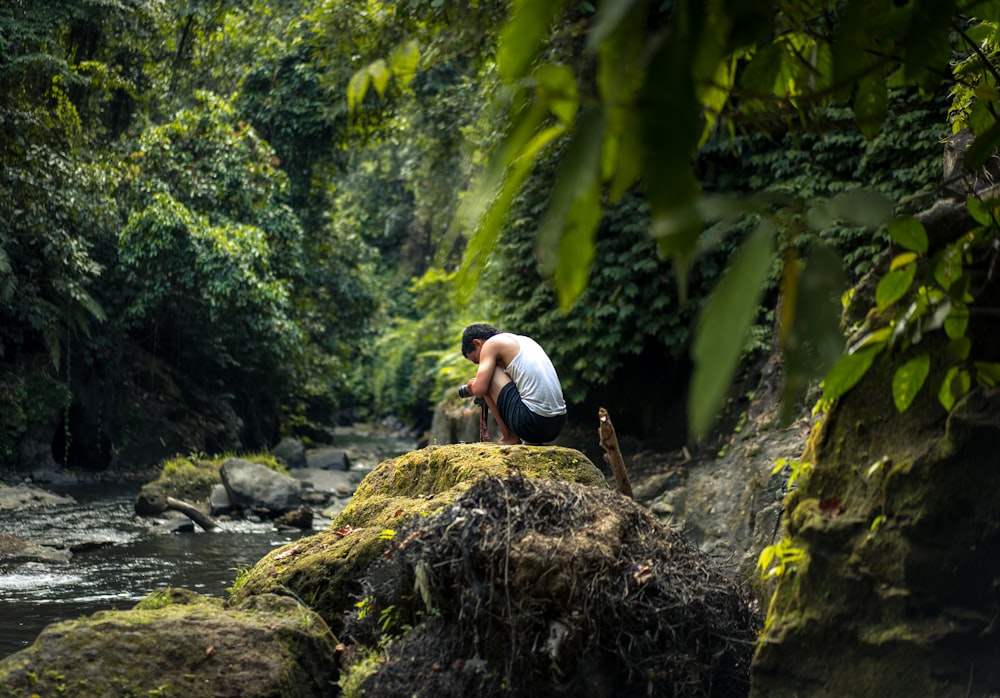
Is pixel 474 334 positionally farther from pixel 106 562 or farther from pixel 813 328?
pixel 813 328

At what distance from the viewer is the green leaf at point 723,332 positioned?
95 cm

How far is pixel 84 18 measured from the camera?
54.2ft

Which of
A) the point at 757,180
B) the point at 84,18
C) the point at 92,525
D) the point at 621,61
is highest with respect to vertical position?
the point at 84,18

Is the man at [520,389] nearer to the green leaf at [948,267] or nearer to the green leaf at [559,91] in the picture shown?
the green leaf at [948,267]

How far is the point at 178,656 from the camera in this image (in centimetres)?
448

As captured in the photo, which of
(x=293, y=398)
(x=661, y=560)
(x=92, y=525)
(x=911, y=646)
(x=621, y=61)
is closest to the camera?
(x=621, y=61)

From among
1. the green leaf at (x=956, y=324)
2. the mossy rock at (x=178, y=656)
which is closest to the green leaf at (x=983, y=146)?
the green leaf at (x=956, y=324)

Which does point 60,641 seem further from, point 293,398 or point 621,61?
point 293,398

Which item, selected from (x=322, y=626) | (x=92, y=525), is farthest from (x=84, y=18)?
(x=322, y=626)

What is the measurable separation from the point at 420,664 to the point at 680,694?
3.78 feet

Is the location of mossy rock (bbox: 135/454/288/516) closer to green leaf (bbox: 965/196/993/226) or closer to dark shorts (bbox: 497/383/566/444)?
dark shorts (bbox: 497/383/566/444)

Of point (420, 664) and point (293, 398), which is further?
point (293, 398)

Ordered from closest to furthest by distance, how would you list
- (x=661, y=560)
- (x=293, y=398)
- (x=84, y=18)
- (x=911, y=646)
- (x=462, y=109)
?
1. (x=911, y=646)
2. (x=661, y=560)
3. (x=84, y=18)
4. (x=462, y=109)
5. (x=293, y=398)

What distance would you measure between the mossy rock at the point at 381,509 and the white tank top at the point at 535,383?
93 centimetres
